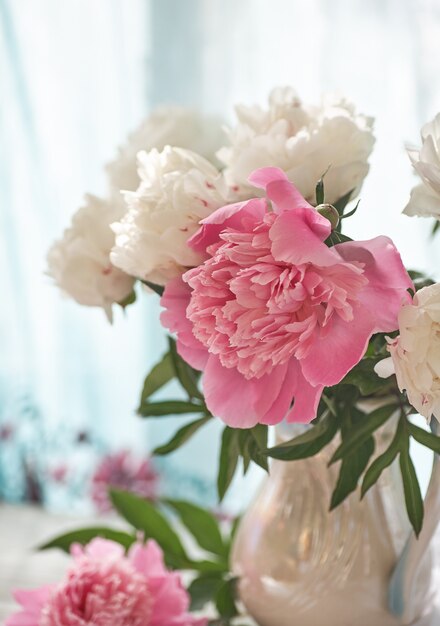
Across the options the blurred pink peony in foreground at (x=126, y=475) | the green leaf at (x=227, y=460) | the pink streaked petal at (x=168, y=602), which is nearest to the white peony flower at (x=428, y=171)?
the green leaf at (x=227, y=460)

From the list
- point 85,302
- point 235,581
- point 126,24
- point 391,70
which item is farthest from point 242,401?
point 126,24

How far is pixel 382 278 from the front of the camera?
1.50 ft

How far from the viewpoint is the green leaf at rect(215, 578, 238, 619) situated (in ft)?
2.44

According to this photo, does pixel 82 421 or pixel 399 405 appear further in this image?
pixel 82 421

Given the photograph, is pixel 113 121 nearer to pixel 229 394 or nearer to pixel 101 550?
pixel 101 550

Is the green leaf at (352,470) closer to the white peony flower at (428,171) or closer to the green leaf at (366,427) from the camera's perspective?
the green leaf at (366,427)

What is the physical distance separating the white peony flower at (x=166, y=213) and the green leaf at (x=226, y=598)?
1.05ft

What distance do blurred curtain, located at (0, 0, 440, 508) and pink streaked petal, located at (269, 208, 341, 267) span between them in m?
0.64

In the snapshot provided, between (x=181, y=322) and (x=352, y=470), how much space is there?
174 mm

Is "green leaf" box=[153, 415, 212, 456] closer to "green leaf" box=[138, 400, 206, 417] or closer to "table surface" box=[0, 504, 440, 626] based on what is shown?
"green leaf" box=[138, 400, 206, 417]

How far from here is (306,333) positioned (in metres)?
0.43

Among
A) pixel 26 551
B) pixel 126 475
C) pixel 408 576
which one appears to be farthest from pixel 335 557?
pixel 126 475

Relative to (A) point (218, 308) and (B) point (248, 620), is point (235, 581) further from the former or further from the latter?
(A) point (218, 308)

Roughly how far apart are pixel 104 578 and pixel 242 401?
9.8 inches
